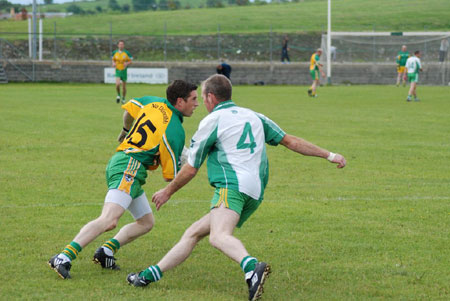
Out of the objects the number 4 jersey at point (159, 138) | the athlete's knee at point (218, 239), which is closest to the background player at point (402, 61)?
the number 4 jersey at point (159, 138)

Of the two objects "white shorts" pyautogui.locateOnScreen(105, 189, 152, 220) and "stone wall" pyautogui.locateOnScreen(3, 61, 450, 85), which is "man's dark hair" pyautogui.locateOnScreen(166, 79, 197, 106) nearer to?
"white shorts" pyautogui.locateOnScreen(105, 189, 152, 220)

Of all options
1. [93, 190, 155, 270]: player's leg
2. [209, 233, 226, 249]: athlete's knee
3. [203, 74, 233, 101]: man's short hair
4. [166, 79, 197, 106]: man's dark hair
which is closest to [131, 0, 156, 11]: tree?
[93, 190, 155, 270]: player's leg

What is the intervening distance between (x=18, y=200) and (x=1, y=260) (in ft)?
10.0

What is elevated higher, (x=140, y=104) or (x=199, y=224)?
(x=140, y=104)

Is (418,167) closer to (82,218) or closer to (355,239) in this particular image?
(355,239)

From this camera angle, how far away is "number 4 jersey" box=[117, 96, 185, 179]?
626 centimetres

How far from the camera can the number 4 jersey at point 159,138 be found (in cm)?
626

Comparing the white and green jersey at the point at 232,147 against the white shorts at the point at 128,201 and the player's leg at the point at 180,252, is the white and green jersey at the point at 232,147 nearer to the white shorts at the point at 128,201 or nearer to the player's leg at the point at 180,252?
the player's leg at the point at 180,252

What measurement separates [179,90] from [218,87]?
0.67 m

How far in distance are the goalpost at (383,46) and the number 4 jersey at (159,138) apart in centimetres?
3941

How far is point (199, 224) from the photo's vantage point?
5828mm

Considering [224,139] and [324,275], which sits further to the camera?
[324,275]

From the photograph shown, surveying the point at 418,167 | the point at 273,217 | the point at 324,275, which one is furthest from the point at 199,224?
the point at 418,167

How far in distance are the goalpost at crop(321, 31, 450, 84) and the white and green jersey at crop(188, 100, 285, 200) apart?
39.9m
